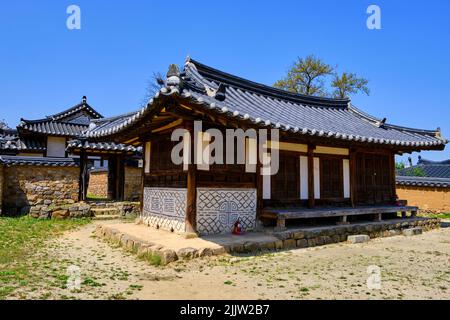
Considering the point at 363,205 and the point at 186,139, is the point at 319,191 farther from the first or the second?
the point at 186,139

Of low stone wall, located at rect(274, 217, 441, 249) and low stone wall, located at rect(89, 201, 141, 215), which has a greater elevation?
low stone wall, located at rect(89, 201, 141, 215)

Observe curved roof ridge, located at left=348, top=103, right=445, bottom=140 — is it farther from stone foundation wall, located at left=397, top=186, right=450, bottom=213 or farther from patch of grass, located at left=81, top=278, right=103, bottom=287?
patch of grass, located at left=81, top=278, right=103, bottom=287

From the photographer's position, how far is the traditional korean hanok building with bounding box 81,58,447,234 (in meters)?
8.13

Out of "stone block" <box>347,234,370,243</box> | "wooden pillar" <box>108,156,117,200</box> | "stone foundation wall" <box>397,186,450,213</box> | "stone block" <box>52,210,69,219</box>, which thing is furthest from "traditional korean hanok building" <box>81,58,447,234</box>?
"wooden pillar" <box>108,156,117,200</box>

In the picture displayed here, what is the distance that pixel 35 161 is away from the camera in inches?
592

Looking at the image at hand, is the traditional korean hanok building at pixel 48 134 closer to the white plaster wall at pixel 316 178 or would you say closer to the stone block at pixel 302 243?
the white plaster wall at pixel 316 178

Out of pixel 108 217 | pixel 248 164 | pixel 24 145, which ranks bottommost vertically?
pixel 108 217

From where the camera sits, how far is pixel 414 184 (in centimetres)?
2023

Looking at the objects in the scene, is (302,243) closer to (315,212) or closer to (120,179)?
(315,212)

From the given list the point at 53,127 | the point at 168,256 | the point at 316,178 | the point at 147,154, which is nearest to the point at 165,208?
the point at 147,154

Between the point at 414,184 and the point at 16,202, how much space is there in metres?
21.3

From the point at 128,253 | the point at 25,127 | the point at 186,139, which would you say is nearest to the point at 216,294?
the point at 128,253

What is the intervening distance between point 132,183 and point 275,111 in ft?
35.7

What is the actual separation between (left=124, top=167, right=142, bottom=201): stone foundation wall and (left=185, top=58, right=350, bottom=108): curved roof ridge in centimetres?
917
